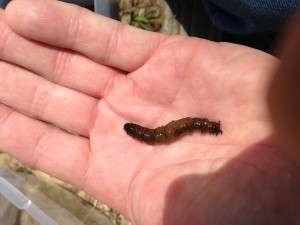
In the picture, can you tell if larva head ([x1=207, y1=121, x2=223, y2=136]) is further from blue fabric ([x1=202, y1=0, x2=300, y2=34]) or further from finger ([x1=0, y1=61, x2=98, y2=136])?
blue fabric ([x1=202, y1=0, x2=300, y2=34])

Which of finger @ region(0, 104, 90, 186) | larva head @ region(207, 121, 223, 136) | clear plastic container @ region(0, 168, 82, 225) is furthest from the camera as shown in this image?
clear plastic container @ region(0, 168, 82, 225)

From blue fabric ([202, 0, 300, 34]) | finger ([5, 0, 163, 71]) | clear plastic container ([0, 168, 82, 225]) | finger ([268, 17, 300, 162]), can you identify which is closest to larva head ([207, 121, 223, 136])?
finger ([5, 0, 163, 71])

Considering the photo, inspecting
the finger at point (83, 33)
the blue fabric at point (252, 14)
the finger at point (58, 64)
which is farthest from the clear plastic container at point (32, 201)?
the blue fabric at point (252, 14)

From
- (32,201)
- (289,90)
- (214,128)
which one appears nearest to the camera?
(289,90)

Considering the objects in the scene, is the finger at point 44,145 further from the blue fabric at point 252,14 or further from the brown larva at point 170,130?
the blue fabric at point 252,14

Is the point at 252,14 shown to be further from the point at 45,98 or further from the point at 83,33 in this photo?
the point at 45,98

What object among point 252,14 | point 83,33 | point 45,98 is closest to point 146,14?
point 252,14

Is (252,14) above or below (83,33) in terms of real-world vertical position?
above
